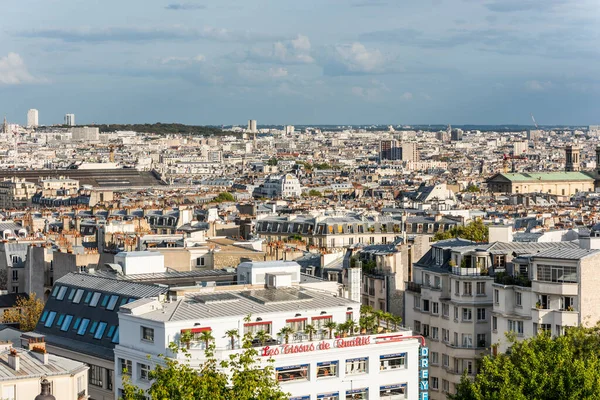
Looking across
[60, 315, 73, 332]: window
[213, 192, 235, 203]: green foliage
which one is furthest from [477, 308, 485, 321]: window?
[213, 192, 235, 203]: green foliage

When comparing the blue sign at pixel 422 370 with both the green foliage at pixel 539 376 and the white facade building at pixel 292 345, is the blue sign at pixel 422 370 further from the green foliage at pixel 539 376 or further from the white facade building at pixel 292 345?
the green foliage at pixel 539 376

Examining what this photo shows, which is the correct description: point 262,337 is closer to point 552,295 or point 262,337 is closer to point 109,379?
point 109,379

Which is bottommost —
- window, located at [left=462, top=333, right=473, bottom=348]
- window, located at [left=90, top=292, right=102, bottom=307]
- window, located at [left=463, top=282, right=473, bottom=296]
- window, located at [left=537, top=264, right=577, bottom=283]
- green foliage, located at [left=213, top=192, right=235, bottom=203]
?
green foliage, located at [left=213, top=192, right=235, bottom=203]

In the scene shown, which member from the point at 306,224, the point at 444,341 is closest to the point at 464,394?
the point at 444,341

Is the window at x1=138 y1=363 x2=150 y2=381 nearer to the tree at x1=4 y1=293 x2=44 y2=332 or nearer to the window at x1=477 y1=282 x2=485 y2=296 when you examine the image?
the tree at x1=4 y1=293 x2=44 y2=332

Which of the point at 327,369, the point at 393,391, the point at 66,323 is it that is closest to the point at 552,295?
the point at 393,391

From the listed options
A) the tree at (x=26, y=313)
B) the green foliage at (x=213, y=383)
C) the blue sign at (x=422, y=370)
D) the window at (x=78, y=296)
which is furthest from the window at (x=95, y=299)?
the blue sign at (x=422, y=370)
